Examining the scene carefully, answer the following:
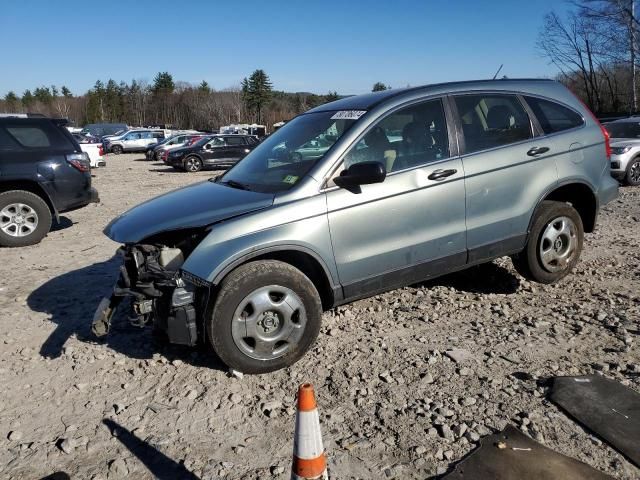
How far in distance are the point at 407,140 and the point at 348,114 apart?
0.51 meters

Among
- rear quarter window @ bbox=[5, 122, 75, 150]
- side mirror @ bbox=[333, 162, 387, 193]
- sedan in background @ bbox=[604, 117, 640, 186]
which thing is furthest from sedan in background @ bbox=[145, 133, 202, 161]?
side mirror @ bbox=[333, 162, 387, 193]

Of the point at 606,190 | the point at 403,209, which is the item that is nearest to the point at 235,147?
the point at 606,190

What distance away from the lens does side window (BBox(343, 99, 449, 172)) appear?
3943 mm

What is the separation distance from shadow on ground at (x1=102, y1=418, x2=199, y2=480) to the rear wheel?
64.5ft

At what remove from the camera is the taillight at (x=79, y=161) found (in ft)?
26.4

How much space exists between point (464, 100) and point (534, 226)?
1.29 meters

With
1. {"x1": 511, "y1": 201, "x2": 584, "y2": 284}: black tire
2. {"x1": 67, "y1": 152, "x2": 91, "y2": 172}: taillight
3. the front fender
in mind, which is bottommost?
{"x1": 511, "y1": 201, "x2": 584, "y2": 284}: black tire

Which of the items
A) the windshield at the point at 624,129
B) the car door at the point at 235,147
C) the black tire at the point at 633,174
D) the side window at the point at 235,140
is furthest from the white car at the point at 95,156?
the black tire at the point at 633,174

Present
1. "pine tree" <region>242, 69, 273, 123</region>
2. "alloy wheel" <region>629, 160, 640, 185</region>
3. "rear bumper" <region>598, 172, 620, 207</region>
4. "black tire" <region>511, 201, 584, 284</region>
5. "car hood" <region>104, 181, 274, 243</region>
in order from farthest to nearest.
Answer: "pine tree" <region>242, 69, 273, 123</region> < "alloy wheel" <region>629, 160, 640, 185</region> < "rear bumper" <region>598, 172, 620, 207</region> < "black tire" <region>511, 201, 584, 284</region> < "car hood" <region>104, 181, 274, 243</region>

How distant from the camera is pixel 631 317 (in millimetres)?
4309

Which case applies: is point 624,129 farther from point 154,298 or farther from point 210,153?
point 210,153

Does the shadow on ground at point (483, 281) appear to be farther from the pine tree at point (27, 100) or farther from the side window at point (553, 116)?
the pine tree at point (27, 100)

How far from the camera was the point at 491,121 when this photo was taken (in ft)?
14.7

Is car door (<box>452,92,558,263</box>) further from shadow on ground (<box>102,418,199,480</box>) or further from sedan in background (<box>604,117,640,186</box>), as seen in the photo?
sedan in background (<box>604,117,640,186</box>)
